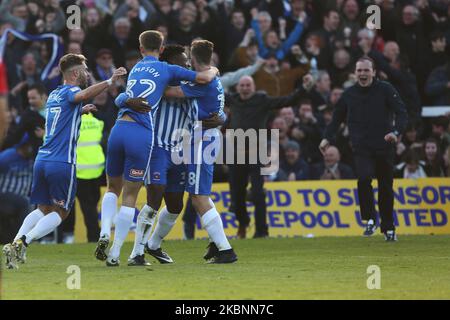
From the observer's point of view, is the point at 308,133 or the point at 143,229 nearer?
the point at 143,229

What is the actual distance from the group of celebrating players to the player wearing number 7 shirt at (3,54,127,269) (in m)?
0.01

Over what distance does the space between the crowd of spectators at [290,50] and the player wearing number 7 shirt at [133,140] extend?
26.4 feet

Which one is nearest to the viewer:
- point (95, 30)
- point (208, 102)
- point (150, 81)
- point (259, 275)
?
point (259, 275)

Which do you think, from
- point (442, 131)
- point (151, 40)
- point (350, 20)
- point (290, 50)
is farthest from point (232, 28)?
point (151, 40)

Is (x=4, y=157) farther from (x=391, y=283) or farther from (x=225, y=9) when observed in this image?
(x=391, y=283)

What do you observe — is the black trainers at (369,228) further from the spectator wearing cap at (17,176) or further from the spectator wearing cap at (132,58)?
the spectator wearing cap at (132,58)

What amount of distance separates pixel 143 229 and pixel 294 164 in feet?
27.2

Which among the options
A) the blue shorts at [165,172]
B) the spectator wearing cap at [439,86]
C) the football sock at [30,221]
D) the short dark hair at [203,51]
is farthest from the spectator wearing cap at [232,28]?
the football sock at [30,221]

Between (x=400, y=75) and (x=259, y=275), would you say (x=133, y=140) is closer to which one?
(x=259, y=275)

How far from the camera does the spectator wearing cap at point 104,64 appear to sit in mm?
20734

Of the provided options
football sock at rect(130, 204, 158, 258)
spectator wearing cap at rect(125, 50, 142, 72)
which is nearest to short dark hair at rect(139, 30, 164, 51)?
football sock at rect(130, 204, 158, 258)

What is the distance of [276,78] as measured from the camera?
2097cm
